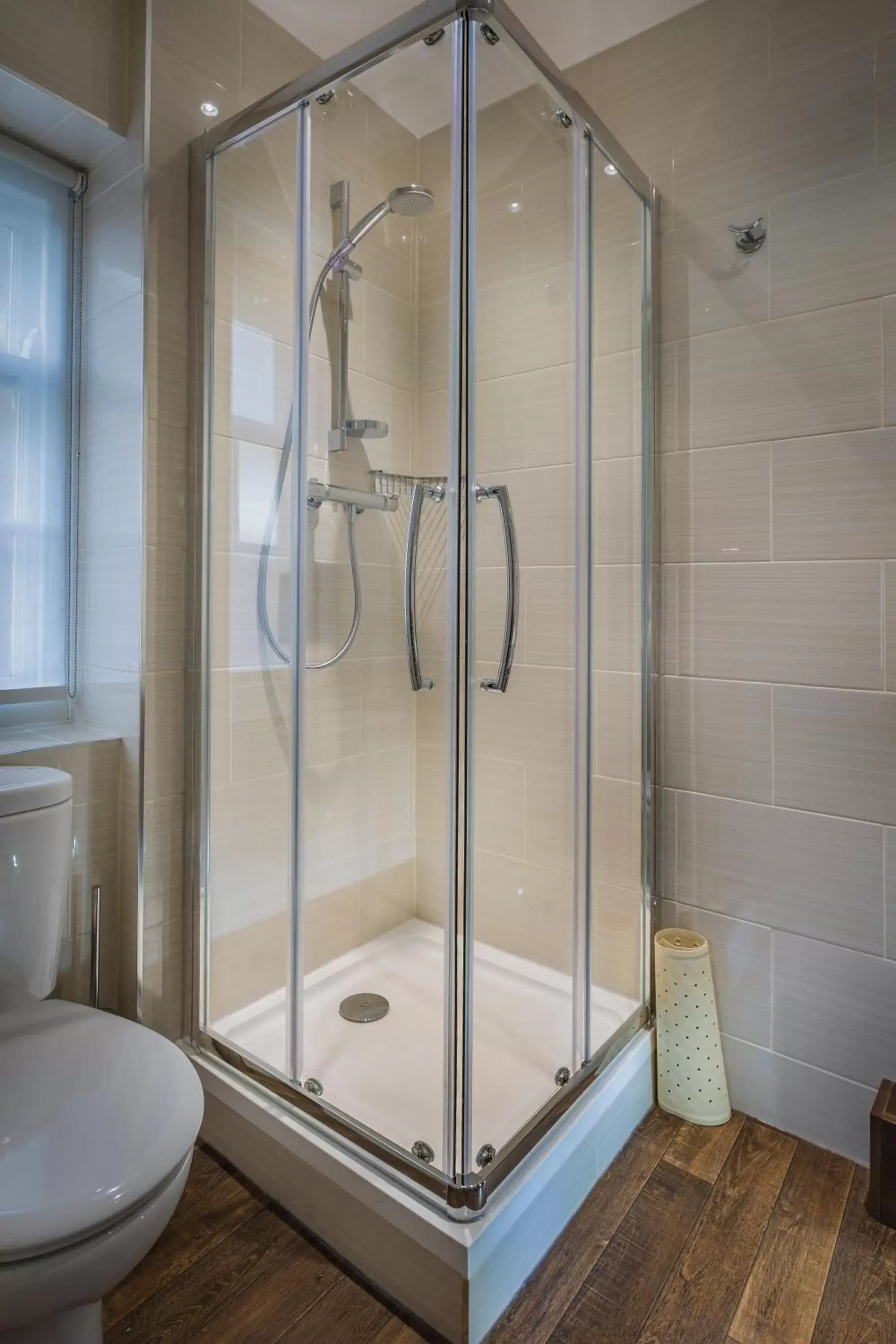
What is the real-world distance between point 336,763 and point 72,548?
82cm

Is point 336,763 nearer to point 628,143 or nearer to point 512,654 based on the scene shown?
point 512,654

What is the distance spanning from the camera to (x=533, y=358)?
143 cm

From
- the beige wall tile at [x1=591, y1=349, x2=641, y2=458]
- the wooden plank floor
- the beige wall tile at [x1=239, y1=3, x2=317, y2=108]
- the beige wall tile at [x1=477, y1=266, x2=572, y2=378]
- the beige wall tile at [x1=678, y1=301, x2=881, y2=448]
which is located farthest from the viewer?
the beige wall tile at [x1=239, y1=3, x2=317, y2=108]

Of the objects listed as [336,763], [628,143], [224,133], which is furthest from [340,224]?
[336,763]

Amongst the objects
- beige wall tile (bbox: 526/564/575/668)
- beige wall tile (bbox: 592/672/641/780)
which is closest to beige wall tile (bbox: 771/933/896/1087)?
beige wall tile (bbox: 592/672/641/780)

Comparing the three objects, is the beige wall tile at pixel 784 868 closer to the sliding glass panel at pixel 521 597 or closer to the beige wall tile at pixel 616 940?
the beige wall tile at pixel 616 940

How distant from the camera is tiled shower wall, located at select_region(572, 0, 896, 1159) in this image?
150cm

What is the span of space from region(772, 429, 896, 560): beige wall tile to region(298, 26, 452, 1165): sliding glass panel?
0.78m

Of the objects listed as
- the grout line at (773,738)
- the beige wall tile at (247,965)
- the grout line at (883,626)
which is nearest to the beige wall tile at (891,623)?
the grout line at (883,626)

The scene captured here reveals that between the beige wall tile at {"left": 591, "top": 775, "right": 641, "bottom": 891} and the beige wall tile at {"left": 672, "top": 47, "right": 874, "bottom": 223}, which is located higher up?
the beige wall tile at {"left": 672, "top": 47, "right": 874, "bottom": 223}

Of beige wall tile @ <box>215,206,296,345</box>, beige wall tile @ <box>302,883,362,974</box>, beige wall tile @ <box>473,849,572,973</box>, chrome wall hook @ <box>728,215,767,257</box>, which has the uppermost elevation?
chrome wall hook @ <box>728,215,767,257</box>

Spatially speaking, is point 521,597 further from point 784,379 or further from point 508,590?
point 784,379

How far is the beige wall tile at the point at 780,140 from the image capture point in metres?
1.50

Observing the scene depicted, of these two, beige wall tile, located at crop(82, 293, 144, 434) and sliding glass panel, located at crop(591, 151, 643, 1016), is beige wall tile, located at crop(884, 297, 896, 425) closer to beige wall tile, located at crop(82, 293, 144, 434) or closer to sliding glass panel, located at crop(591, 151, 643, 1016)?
sliding glass panel, located at crop(591, 151, 643, 1016)
